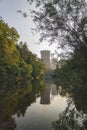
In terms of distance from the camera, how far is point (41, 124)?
18266mm

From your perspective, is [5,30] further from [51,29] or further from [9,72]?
[51,29]

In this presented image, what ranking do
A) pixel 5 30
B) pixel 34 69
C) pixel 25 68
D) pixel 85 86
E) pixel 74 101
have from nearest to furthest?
pixel 85 86, pixel 74 101, pixel 5 30, pixel 25 68, pixel 34 69

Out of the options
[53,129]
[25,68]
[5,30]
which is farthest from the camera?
[25,68]

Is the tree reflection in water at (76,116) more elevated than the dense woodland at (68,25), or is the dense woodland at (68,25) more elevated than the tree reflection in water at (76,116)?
the dense woodland at (68,25)

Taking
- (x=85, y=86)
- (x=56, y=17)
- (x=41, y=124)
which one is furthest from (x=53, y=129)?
(x=56, y=17)

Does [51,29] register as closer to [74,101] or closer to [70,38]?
[70,38]

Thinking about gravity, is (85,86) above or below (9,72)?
below

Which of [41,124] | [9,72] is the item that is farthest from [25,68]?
[41,124]

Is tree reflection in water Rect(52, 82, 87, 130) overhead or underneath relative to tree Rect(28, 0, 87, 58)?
underneath

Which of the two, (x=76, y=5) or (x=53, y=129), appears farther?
(x=76, y=5)

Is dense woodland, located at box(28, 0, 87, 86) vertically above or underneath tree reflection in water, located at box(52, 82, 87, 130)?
above

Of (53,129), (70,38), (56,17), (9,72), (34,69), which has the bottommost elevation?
(53,129)

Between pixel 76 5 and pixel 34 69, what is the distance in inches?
3918

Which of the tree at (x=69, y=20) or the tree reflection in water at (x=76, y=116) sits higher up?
the tree at (x=69, y=20)
